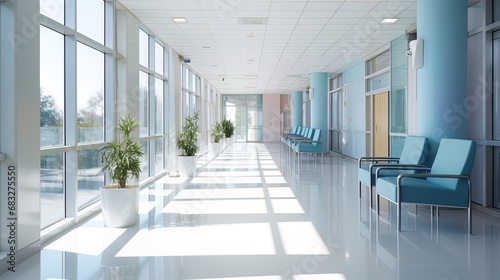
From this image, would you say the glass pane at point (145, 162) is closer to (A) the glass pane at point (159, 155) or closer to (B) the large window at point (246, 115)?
(A) the glass pane at point (159, 155)

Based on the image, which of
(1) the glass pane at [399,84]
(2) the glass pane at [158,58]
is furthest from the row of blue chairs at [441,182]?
(2) the glass pane at [158,58]

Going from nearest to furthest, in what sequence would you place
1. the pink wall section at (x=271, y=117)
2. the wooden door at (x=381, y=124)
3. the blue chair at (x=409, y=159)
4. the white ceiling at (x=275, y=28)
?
the blue chair at (x=409, y=159) → the white ceiling at (x=275, y=28) → the wooden door at (x=381, y=124) → the pink wall section at (x=271, y=117)

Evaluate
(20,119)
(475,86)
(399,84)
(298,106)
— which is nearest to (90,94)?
(20,119)

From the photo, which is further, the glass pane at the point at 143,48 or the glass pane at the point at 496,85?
the glass pane at the point at 143,48

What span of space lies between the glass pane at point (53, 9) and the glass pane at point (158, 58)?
4101 mm

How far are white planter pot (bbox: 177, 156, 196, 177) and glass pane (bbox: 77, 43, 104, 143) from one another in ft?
9.79

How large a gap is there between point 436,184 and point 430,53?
1.87 metres

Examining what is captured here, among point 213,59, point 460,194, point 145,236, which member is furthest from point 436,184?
point 213,59

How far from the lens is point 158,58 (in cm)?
880

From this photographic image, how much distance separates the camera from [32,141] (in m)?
3.52

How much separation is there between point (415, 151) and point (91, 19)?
485 centimetres

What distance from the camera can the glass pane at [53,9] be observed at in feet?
13.6

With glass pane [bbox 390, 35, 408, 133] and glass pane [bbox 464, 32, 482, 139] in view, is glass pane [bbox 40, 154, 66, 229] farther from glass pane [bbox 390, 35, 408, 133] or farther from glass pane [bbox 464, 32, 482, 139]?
glass pane [bbox 390, 35, 408, 133]

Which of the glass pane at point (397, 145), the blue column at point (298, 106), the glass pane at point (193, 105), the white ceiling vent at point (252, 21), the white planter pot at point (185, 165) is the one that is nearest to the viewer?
the white ceiling vent at point (252, 21)
